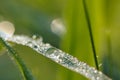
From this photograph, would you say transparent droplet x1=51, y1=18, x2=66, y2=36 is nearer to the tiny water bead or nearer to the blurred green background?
the blurred green background

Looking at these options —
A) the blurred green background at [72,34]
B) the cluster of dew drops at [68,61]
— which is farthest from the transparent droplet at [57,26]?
the cluster of dew drops at [68,61]

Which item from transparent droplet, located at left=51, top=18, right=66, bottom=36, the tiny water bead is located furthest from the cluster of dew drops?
transparent droplet, located at left=51, top=18, right=66, bottom=36

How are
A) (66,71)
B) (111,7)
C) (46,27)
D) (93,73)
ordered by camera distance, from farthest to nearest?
1. (46,27)
2. (111,7)
3. (66,71)
4. (93,73)

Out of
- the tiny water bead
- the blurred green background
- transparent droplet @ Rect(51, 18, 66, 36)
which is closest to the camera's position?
the tiny water bead

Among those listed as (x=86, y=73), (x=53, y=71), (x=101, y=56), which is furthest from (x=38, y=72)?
(x=86, y=73)

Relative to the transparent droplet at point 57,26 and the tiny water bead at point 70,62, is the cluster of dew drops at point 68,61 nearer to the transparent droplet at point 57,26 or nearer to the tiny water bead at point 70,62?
the tiny water bead at point 70,62

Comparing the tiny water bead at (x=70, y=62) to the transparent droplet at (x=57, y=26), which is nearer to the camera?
the tiny water bead at (x=70, y=62)

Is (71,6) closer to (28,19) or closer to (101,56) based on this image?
(101,56)

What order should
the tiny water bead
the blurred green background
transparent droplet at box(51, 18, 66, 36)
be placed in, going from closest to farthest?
1. the tiny water bead
2. the blurred green background
3. transparent droplet at box(51, 18, 66, 36)

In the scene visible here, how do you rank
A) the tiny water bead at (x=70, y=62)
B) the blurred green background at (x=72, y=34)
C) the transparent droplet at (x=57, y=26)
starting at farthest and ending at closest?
the transparent droplet at (x=57, y=26), the blurred green background at (x=72, y=34), the tiny water bead at (x=70, y=62)
